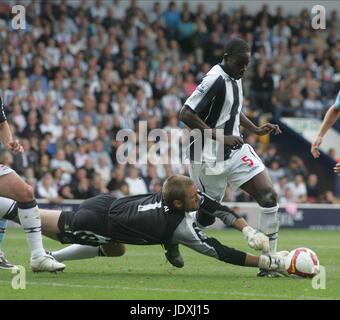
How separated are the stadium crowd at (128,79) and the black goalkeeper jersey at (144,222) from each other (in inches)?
385

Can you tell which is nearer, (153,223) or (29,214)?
(29,214)

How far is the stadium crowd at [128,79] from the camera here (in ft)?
69.4

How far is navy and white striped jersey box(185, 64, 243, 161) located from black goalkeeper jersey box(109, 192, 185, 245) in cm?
121

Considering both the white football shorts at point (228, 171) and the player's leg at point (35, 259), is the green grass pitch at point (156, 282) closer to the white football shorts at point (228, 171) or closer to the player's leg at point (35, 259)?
the player's leg at point (35, 259)

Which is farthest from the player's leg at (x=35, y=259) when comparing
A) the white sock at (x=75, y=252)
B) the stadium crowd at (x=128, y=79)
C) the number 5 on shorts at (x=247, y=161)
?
the stadium crowd at (x=128, y=79)

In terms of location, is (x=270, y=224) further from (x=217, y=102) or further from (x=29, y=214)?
(x=29, y=214)

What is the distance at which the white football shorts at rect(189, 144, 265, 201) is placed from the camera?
10.6m

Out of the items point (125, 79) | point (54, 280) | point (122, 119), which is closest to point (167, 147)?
point (122, 119)

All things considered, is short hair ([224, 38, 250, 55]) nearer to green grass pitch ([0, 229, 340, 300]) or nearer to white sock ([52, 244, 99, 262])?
green grass pitch ([0, 229, 340, 300])

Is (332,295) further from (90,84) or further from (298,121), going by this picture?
(298,121)

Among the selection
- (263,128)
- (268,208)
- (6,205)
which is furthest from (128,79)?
(6,205)

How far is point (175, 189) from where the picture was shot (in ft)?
32.3

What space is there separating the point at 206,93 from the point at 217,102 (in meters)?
0.21

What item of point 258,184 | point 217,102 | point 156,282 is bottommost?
point 156,282
